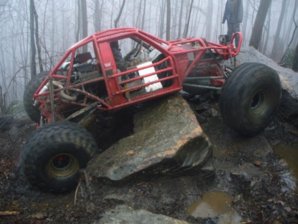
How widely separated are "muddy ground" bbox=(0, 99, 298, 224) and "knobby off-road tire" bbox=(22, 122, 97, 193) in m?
0.26

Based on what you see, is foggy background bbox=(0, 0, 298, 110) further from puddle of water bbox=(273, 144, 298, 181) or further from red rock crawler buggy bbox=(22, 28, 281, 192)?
puddle of water bbox=(273, 144, 298, 181)

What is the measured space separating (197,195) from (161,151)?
746 mm

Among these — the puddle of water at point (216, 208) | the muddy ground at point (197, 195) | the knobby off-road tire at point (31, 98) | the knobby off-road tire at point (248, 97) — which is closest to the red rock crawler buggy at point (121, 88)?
the knobby off-road tire at point (248, 97)

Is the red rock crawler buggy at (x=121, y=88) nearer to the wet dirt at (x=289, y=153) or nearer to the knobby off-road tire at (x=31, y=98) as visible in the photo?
the wet dirt at (x=289, y=153)

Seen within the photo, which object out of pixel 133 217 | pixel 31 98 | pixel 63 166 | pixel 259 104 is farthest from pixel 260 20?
pixel 133 217

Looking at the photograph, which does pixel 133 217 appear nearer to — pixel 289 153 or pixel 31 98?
pixel 289 153

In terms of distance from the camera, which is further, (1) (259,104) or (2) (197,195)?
(1) (259,104)

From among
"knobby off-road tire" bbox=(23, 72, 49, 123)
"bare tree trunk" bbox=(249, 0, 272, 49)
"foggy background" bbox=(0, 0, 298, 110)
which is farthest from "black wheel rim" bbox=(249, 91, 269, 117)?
"foggy background" bbox=(0, 0, 298, 110)

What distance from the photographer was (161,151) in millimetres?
4523

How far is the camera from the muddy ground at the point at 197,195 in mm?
4055

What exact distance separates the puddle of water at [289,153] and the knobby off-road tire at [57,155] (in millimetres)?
2846

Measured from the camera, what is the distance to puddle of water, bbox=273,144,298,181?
4.92 metres

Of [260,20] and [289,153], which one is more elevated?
[260,20]

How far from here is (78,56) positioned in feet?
19.9
